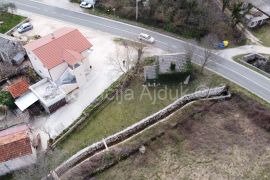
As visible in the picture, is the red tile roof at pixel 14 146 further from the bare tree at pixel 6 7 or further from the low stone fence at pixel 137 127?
the bare tree at pixel 6 7

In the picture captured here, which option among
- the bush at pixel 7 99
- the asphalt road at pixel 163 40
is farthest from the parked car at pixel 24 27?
the bush at pixel 7 99

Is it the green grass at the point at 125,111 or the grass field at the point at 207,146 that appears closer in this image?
the grass field at the point at 207,146

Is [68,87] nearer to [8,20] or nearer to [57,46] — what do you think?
[57,46]

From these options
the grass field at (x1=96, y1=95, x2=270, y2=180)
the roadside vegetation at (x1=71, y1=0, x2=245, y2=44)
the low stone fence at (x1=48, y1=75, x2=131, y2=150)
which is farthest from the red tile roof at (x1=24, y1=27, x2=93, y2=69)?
the grass field at (x1=96, y1=95, x2=270, y2=180)

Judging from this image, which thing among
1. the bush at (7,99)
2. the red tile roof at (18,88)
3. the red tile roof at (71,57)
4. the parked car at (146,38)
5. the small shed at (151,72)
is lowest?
the bush at (7,99)

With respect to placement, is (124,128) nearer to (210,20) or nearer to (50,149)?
(50,149)

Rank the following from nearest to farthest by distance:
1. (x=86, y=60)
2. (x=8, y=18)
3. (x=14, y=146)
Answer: (x=14, y=146)
(x=86, y=60)
(x=8, y=18)

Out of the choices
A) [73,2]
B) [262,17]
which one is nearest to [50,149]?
[73,2]

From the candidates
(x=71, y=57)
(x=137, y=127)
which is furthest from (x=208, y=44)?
(x=71, y=57)
